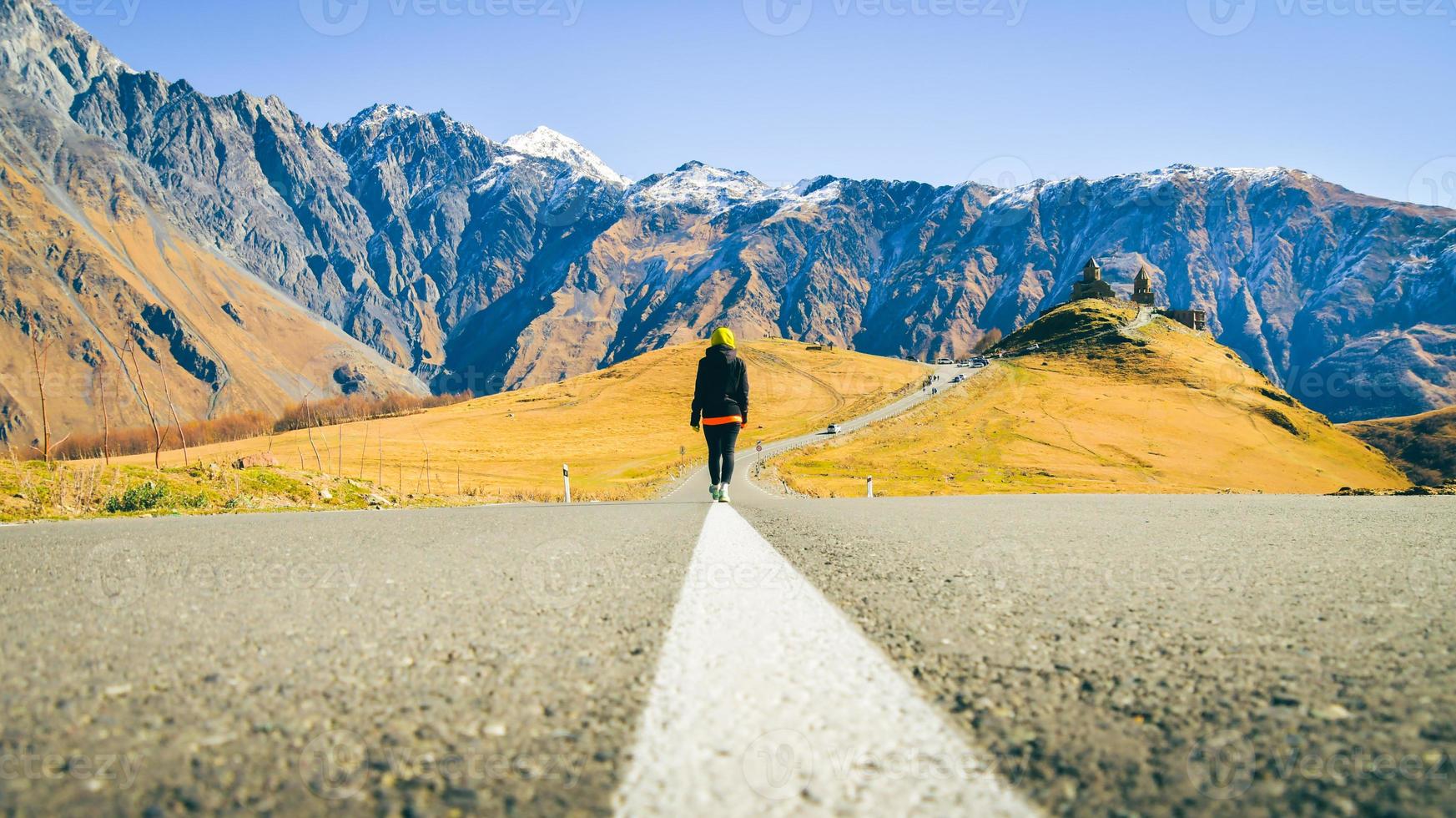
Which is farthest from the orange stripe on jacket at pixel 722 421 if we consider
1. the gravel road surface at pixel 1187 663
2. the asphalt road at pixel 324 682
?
the asphalt road at pixel 324 682

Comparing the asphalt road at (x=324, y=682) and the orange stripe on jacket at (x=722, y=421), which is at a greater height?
the orange stripe on jacket at (x=722, y=421)

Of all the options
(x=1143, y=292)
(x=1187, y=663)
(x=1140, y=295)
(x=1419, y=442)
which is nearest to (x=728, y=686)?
(x=1187, y=663)

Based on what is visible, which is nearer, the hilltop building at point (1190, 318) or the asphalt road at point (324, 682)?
the asphalt road at point (324, 682)

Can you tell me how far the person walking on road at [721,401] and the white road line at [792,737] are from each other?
978cm

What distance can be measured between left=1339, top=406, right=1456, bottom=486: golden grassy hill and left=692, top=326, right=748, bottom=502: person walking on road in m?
151

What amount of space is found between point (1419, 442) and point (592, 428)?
161 metres

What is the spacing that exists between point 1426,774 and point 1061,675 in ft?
3.65

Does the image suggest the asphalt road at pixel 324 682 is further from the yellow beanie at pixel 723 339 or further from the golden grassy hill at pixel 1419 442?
the golden grassy hill at pixel 1419 442

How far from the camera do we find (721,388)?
13484 mm

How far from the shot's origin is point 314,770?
2.14m

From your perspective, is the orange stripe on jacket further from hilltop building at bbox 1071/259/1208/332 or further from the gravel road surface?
hilltop building at bbox 1071/259/1208/332

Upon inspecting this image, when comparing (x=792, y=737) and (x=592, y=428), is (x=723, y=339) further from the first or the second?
(x=592, y=428)

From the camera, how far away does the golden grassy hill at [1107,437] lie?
71312 millimetres

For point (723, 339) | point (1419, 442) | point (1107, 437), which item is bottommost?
point (1419, 442)
